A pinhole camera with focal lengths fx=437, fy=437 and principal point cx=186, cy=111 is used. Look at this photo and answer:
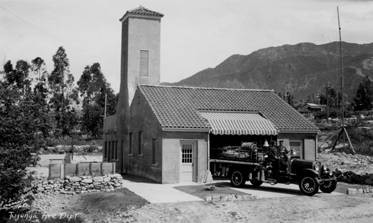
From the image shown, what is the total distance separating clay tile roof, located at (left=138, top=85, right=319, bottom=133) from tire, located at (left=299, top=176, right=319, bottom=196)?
7.19m

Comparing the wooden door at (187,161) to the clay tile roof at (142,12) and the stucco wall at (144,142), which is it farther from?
the clay tile roof at (142,12)

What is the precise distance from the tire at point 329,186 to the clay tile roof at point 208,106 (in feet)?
24.2

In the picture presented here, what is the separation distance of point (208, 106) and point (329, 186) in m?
10.8

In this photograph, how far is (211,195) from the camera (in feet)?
65.7

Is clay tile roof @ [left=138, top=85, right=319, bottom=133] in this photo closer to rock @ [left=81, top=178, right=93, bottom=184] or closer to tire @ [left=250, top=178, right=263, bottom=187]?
tire @ [left=250, top=178, right=263, bottom=187]

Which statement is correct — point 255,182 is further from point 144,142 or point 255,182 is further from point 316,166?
point 144,142

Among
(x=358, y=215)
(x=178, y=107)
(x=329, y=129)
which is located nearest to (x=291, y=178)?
(x=358, y=215)

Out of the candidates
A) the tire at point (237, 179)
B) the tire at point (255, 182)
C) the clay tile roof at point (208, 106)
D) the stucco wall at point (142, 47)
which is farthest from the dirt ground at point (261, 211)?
the stucco wall at point (142, 47)

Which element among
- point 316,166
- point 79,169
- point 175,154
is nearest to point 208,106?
point 175,154

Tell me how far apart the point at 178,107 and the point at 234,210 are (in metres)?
11.5

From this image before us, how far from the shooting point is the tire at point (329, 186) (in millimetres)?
21625

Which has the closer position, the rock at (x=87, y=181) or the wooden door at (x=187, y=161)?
the rock at (x=87, y=181)

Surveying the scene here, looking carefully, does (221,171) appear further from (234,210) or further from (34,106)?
(34,106)

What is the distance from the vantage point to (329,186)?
21750 millimetres
